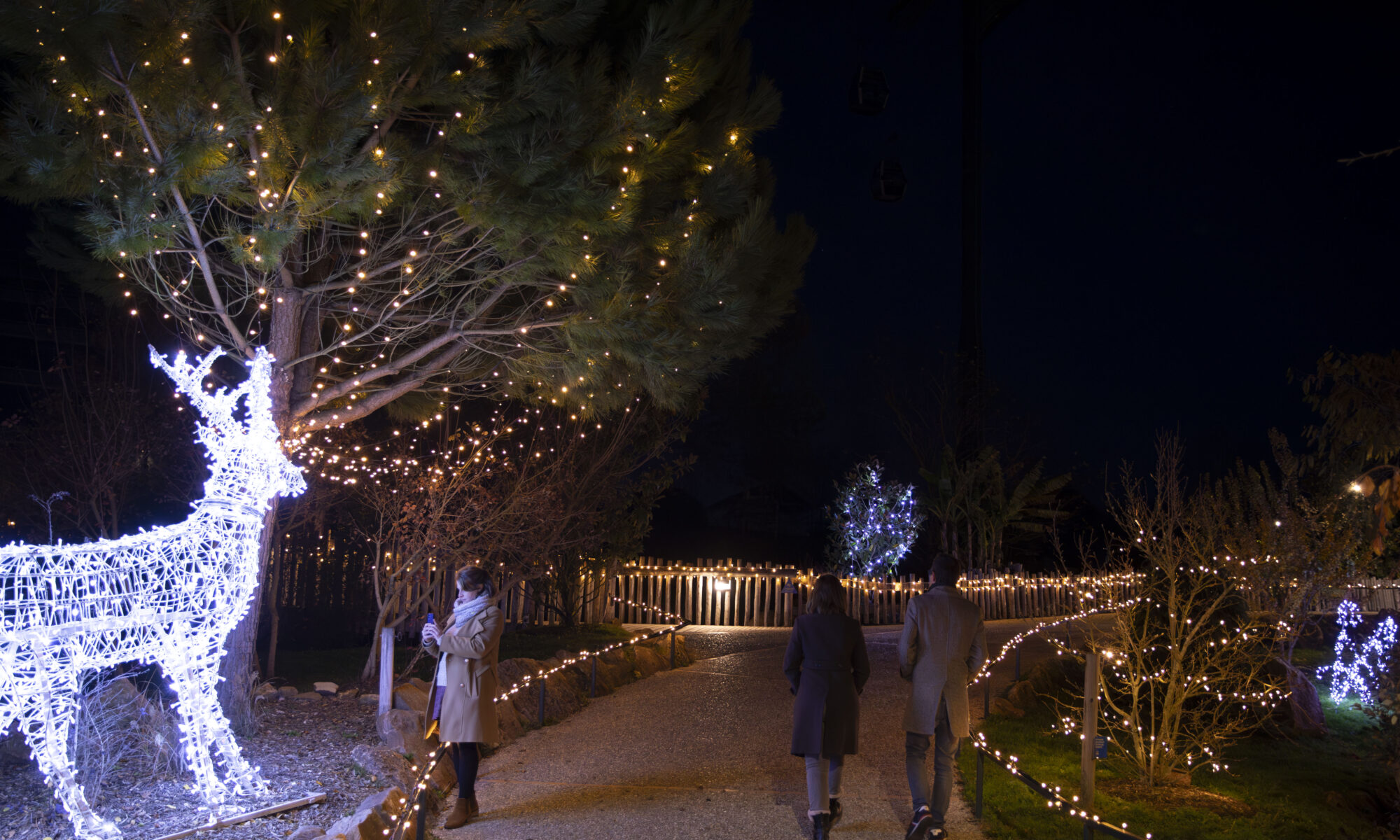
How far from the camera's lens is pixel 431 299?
874 cm

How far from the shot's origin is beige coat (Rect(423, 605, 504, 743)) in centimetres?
550

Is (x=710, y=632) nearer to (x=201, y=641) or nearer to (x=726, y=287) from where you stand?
(x=726, y=287)

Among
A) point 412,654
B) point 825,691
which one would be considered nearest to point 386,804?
point 825,691

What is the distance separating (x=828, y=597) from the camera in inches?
226

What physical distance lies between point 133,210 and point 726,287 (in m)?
4.35

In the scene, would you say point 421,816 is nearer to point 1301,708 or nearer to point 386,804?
point 386,804

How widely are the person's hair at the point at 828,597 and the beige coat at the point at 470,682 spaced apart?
1.98m

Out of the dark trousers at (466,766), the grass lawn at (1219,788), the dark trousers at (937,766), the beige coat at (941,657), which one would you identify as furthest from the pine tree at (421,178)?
the grass lawn at (1219,788)

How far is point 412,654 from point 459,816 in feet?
19.2

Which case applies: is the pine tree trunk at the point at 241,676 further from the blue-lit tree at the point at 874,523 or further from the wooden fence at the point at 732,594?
the blue-lit tree at the point at 874,523

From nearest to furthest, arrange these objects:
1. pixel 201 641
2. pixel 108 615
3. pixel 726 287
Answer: pixel 108 615 → pixel 201 641 → pixel 726 287

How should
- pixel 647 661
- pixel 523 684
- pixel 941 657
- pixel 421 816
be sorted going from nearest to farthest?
pixel 421 816, pixel 941 657, pixel 523 684, pixel 647 661

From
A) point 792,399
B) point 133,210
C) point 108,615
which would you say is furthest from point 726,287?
point 792,399

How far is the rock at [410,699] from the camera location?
7.22 metres
